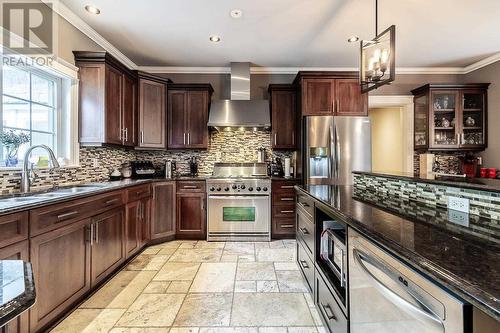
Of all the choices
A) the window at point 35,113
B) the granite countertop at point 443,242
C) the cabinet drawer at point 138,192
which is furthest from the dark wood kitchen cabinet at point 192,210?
the granite countertop at point 443,242

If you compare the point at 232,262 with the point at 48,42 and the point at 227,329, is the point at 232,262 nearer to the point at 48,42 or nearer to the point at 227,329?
the point at 227,329

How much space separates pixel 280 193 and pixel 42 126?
9.84 feet

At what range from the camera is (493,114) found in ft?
12.8

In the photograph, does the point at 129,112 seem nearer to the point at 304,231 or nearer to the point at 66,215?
the point at 66,215

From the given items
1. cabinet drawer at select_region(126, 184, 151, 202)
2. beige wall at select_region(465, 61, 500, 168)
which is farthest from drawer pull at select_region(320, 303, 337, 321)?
beige wall at select_region(465, 61, 500, 168)

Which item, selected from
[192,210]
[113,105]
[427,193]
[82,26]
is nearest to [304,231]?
[427,193]

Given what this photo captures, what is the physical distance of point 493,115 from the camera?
3887mm

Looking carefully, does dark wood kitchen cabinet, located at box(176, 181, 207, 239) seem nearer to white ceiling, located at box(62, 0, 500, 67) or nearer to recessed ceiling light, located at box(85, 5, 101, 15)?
white ceiling, located at box(62, 0, 500, 67)

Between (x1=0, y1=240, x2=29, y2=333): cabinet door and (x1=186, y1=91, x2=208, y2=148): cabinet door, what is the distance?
2687 millimetres

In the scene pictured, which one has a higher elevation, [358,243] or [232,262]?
A: [358,243]

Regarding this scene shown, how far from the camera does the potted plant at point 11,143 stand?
2080 millimetres

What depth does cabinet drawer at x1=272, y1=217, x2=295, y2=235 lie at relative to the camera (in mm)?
3801

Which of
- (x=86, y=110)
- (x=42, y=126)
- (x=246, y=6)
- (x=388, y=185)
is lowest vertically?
(x=388, y=185)

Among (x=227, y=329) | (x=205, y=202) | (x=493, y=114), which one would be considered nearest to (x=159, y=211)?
(x=205, y=202)
